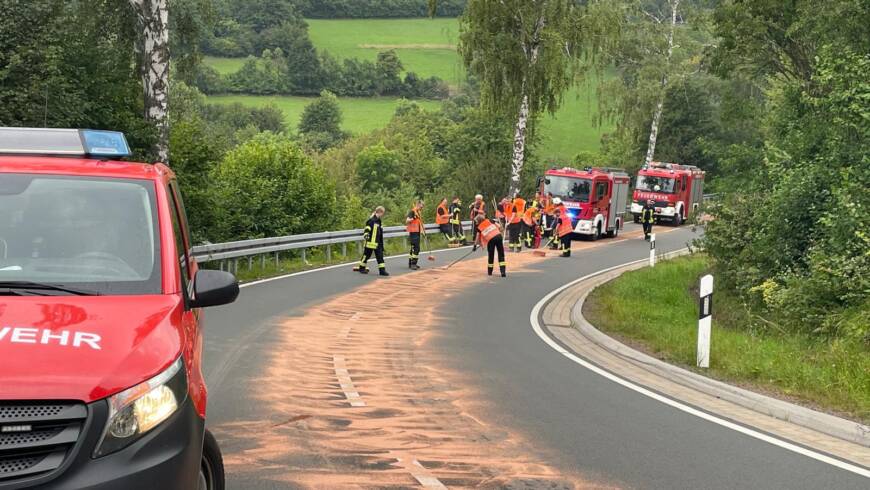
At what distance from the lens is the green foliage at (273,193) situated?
98.2 feet

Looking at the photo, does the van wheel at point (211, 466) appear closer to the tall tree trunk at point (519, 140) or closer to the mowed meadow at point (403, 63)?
the tall tree trunk at point (519, 140)

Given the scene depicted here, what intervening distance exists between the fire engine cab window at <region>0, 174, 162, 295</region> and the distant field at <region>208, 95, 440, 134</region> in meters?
109

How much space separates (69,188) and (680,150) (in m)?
71.3

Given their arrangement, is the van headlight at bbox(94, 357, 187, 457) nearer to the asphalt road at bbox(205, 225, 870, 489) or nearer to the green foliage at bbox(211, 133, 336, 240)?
the asphalt road at bbox(205, 225, 870, 489)

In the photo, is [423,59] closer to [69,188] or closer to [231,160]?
[231,160]

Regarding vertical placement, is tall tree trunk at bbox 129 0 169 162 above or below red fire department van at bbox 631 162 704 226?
above

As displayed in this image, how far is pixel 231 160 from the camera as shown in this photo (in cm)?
3294

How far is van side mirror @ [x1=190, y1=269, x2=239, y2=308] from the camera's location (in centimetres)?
521

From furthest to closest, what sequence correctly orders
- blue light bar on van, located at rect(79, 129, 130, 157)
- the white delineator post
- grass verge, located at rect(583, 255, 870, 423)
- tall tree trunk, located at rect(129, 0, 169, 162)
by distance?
tall tree trunk, located at rect(129, 0, 169, 162) < the white delineator post < grass verge, located at rect(583, 255, 870, 423) < blue light bar on van, located at rect(79, 129, 130, 157)

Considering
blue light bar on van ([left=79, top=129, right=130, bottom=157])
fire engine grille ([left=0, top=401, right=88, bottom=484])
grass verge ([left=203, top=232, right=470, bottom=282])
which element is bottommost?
grass verge ([left=203, top=232, right=470, bottom=282])

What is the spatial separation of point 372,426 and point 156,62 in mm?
14129

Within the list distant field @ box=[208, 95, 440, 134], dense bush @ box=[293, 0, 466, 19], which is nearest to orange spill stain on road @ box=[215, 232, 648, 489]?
distant field @ box=[208, 95, 440, 134]

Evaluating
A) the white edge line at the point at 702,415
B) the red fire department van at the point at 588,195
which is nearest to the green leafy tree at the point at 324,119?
the red fire department van at the point at 588,195

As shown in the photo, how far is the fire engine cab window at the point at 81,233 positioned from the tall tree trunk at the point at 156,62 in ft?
51.5
